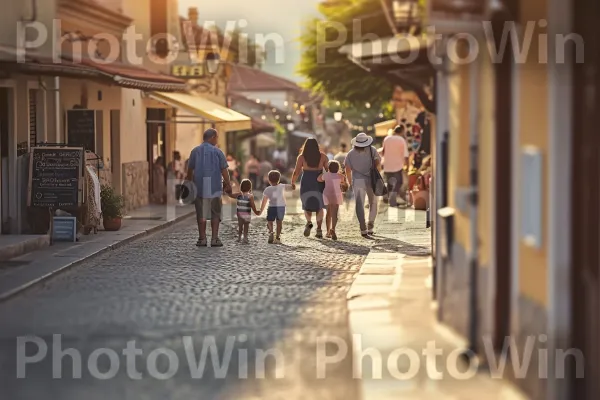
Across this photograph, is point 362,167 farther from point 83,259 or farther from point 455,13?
point 455,13

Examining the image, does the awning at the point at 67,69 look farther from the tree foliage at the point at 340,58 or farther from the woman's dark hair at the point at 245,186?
the tree foliage at the point at 340,58

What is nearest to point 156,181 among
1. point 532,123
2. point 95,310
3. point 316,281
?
point 316,281

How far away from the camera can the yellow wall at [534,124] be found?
7.25m

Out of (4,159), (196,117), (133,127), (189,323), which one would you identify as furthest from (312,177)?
(196,117)

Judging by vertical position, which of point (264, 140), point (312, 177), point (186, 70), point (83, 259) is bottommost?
point (83, 259)

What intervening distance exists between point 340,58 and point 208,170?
81.4ft

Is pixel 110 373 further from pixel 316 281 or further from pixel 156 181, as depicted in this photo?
pixel 156 181

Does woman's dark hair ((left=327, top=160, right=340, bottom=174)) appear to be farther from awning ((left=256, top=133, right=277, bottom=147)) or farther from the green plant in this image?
awning ((left=256, top=133, right=277, bottom=147))

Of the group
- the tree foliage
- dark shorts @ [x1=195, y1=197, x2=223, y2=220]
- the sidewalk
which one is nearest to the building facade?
dark shorts @ [x1=195, y1=197, x2=223, y2=220]

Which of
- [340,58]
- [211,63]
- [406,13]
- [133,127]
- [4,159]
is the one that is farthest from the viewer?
[340,58]

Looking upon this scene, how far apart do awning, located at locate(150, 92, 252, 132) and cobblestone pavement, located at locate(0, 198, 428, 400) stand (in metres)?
13.0

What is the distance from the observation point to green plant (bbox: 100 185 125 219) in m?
21.5

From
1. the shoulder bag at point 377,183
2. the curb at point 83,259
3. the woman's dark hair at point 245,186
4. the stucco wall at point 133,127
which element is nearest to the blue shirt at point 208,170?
the woman's dark hair at point 245,186

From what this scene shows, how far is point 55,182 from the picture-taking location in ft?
63.6
